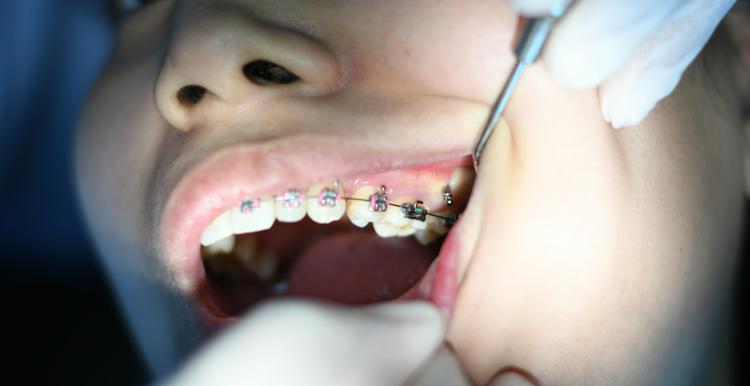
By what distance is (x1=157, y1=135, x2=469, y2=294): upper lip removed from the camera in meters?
0.58

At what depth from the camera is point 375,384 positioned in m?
0.49

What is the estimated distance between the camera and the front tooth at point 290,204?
64cm

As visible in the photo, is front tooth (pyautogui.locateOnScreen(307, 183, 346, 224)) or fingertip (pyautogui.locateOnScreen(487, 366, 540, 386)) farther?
front tooth (pyautogui.locateOnScreen(307, 183, 346, 224))

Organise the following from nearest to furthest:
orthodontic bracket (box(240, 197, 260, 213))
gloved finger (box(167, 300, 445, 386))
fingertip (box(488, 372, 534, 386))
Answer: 1. gloved finger (box(167, 300, 445, 386))
2. fingertip (box(488, 372, 534, 386))
3. orthodontic bracket (box(240, 197, 260, 213))

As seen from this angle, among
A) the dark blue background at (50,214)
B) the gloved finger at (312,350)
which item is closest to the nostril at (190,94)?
the gloved finger at (312,350)

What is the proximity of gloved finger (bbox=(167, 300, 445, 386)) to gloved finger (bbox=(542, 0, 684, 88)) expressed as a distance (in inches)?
10.1

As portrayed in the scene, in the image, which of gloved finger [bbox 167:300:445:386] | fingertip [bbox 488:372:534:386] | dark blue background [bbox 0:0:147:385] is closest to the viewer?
gloved finger [bbox 167:300:445:386]

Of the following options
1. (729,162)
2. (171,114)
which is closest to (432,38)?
(171,114)

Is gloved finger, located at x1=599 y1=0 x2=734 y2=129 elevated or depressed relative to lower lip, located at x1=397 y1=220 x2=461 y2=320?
elevated

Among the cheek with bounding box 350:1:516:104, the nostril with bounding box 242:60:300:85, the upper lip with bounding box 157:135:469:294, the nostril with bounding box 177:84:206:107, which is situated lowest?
the upper lip with bounding box 157:135:469:294

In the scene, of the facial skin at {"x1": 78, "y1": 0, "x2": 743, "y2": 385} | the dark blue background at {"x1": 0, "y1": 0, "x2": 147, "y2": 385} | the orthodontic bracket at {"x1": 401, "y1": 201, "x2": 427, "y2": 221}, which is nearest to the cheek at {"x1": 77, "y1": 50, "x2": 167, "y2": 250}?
the facial skin at {"x1": 78, "y1": 0, "x2": 743, "y2": 385}

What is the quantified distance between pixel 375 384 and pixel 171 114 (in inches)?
12.0

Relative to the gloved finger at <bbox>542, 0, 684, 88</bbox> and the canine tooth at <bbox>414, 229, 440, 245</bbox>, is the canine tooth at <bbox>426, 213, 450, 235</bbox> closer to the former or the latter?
the canine tooth at <bbox>414, 229, 440, 245</bbox>

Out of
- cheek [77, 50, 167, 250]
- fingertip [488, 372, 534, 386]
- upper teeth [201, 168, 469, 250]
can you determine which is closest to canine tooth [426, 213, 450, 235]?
upper teeth [201, 168, 469, 250]
